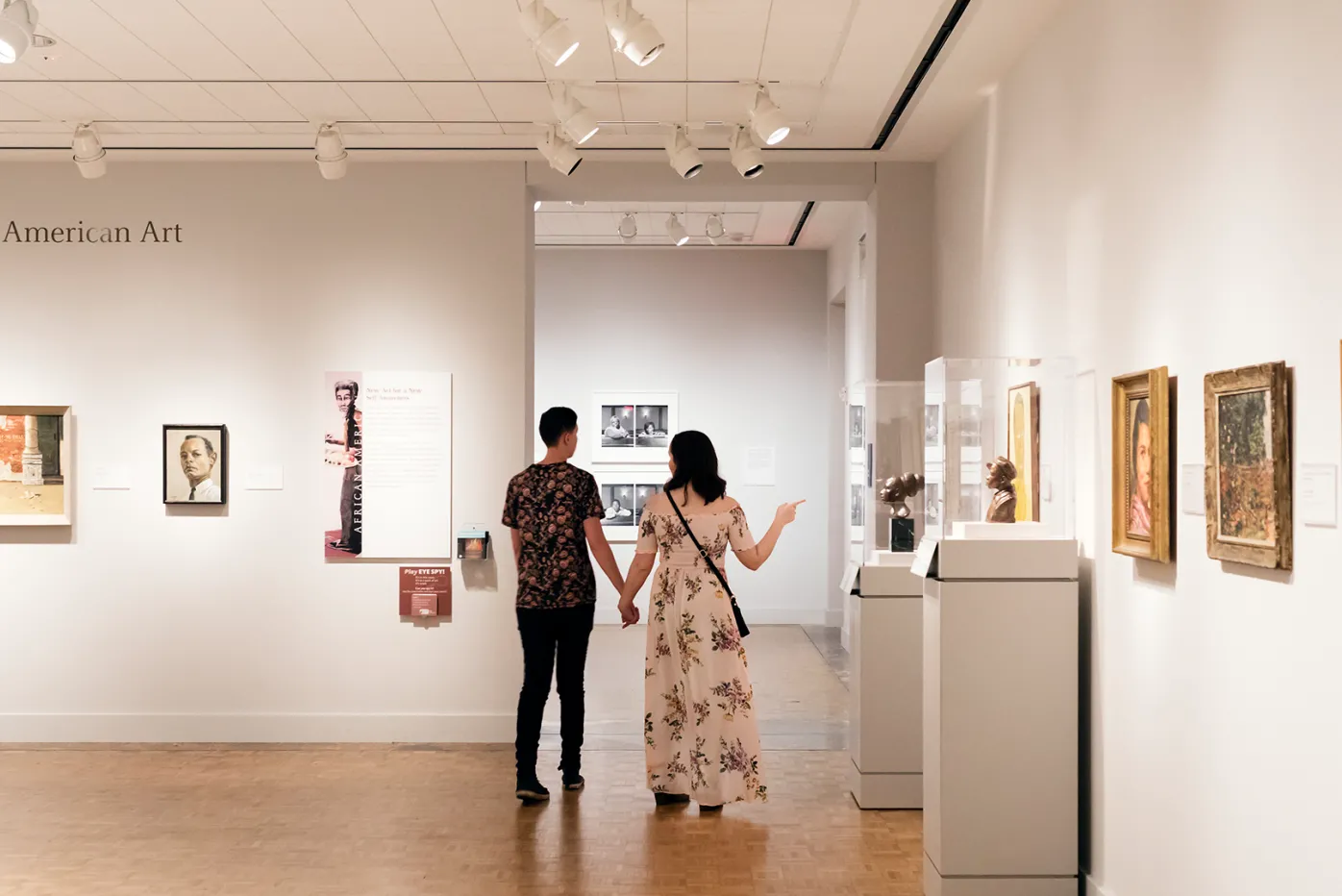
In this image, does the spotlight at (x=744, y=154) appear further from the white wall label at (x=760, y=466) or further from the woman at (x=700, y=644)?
the white wall label at (x=760, y=466)

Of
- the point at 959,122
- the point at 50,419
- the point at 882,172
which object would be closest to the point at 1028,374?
the point at 959,122

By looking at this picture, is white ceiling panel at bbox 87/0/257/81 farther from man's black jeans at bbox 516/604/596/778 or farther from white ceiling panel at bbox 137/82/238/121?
man's black jeans at bbox 516/604/596/778

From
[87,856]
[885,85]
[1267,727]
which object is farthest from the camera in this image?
[885,85]

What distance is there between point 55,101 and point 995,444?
15.7 feet

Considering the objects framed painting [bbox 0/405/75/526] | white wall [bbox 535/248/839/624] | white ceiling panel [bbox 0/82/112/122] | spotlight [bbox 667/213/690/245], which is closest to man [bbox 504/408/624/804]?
white ceiling panel [bbox 0/82/112/122]

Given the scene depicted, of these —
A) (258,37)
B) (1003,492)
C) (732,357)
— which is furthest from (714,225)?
(1003,492)

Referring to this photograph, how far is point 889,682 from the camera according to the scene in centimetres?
544

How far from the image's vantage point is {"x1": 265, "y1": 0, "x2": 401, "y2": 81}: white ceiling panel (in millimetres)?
4766

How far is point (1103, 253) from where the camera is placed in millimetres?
4133

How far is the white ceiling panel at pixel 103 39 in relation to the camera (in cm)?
481

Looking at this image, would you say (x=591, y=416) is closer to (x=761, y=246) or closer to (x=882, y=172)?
(x=761, y=246)

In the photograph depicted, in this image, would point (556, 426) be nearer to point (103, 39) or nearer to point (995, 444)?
point (995, 444)

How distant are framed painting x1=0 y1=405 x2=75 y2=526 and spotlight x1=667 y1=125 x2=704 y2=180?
379 cm

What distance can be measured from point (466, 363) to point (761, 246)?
520 centimetres
